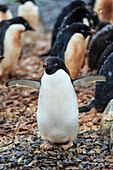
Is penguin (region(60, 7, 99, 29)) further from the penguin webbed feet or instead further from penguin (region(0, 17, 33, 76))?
the penguin webbed feet

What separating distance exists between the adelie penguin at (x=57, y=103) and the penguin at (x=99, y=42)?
5.88 feet

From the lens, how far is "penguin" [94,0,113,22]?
6.41 meters

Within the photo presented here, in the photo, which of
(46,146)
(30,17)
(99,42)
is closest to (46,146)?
(46,146)

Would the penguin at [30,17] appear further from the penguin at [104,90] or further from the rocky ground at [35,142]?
the penguin at [104,90]

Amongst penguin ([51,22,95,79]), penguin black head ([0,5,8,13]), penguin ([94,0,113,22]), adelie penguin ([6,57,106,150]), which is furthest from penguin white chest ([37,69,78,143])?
penguin ([94,0,113,22])

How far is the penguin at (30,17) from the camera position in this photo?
6477mm

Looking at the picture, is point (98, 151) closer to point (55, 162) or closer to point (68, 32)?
point (55, 162)

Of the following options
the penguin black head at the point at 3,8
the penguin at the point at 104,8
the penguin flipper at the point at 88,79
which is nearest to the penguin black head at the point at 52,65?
the penguin flipper at the point at 88,79

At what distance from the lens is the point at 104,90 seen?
3221mm

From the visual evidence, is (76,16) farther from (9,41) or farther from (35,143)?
(35,143)

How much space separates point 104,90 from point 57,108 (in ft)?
3.00

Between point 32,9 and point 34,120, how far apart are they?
3905mm

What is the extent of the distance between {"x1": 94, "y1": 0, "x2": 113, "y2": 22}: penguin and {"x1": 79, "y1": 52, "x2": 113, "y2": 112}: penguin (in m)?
3.54

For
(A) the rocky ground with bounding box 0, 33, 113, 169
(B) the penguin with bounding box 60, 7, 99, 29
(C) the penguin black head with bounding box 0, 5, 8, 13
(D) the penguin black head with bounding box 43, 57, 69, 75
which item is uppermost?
(C) the penguin black head with bounding box 0, 5, 8, 13
